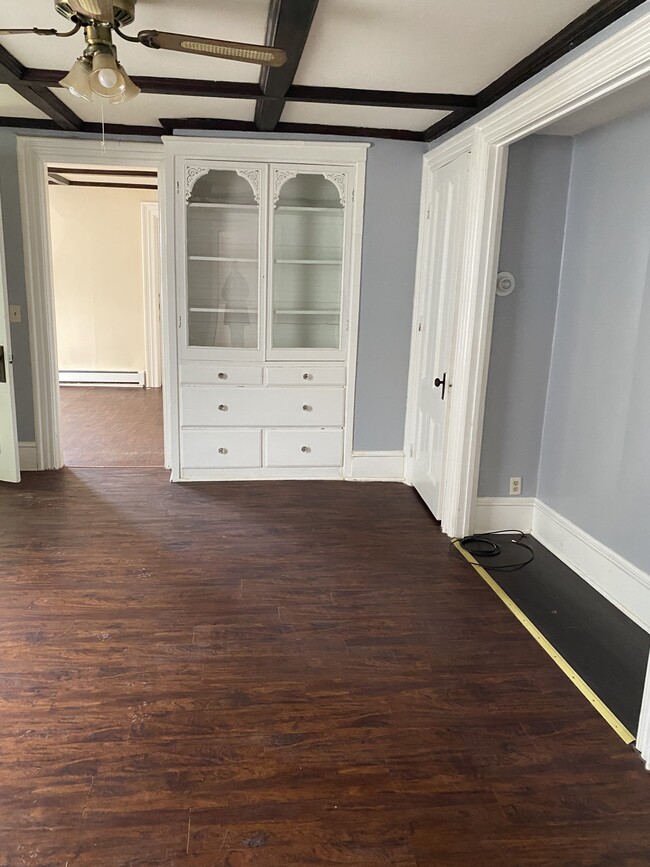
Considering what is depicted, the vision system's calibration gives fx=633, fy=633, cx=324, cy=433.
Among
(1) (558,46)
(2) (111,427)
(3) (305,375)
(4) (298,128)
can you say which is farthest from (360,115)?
(2) (111,427)

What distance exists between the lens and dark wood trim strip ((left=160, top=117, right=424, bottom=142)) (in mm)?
4102

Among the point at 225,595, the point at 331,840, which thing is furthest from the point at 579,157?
the point at 331,840

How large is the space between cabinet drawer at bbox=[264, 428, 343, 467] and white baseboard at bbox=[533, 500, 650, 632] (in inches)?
61.4

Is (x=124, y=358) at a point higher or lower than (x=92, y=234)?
lower

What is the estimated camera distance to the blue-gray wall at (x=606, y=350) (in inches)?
117

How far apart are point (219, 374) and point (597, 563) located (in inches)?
108

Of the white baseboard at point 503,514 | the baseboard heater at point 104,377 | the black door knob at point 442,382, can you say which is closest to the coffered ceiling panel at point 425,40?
the black door knob at point 442,382

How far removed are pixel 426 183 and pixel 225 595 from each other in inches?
120

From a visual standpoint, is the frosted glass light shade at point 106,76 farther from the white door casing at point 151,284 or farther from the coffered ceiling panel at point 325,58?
the white door casing at point 151,284

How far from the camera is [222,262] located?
4504 mm

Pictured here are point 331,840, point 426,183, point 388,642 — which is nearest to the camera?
point 331,840

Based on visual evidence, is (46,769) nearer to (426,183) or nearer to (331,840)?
(331,840)

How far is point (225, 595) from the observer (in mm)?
3047

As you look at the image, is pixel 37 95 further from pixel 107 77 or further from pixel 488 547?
pixel 488 547
